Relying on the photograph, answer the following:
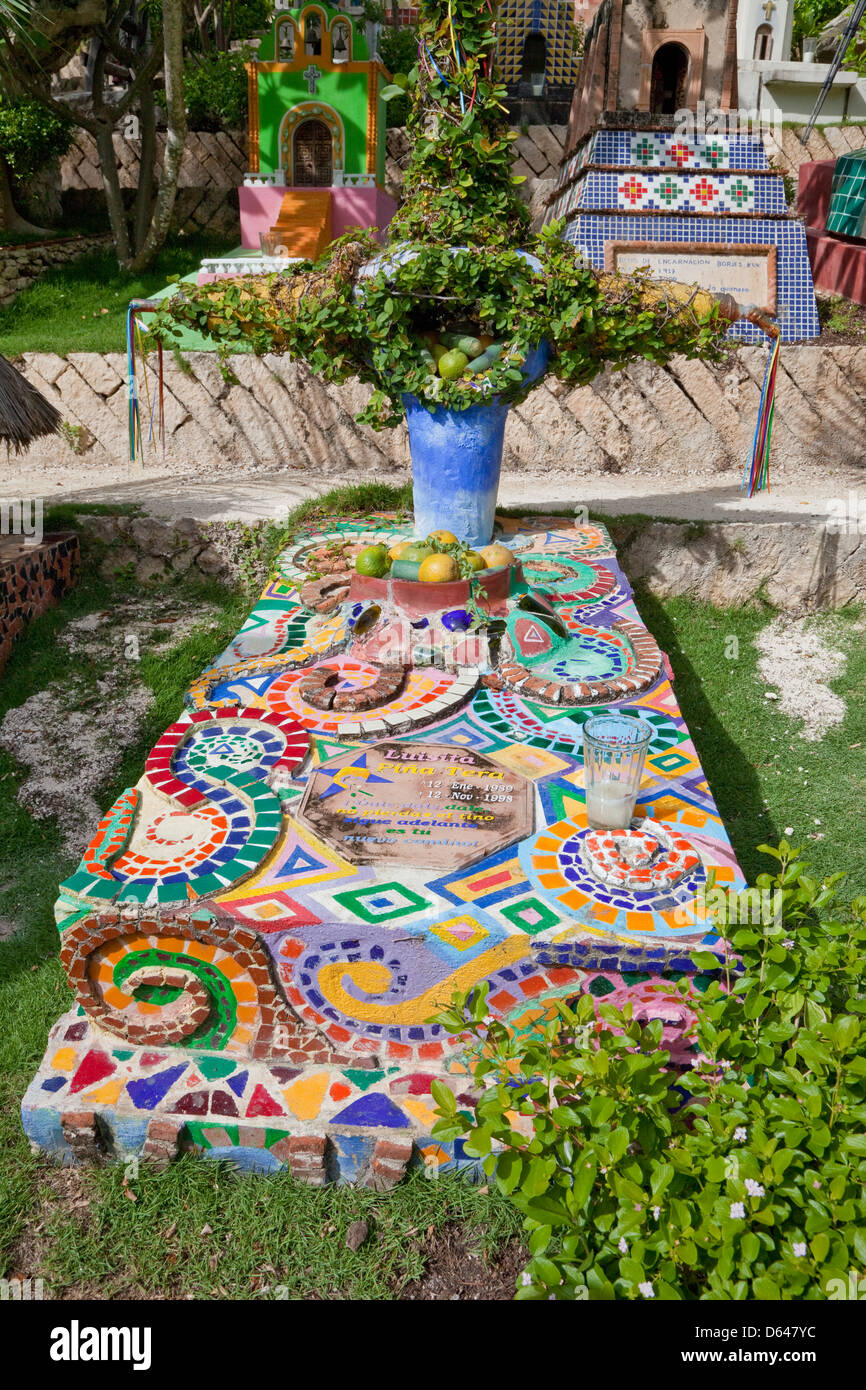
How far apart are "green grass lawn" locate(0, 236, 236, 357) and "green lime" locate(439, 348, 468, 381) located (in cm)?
577

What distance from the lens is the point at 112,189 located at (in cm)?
1267

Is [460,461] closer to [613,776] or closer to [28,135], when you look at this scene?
[613,776]

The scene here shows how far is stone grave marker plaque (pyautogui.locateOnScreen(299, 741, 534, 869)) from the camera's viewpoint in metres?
3.75

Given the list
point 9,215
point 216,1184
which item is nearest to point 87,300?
point 9,215

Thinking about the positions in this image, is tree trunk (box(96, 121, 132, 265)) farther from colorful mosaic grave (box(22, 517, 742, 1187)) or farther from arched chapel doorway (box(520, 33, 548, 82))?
colorful mosaic grave (box(22, 517, 742, 1187))

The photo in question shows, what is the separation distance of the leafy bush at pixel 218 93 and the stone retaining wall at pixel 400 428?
7.35 m

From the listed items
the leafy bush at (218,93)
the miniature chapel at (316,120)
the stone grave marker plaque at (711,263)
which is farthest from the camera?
the leafy bush at (218,93)

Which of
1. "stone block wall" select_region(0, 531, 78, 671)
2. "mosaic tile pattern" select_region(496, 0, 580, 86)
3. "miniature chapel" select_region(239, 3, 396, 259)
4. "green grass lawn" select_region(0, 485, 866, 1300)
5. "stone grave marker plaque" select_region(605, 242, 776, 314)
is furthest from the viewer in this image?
"mosaic tile pattern" select_region(496, 0, 580, 86)

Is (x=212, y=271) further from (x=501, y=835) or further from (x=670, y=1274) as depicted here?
(x=670, y=1274)

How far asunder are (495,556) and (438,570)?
526mm

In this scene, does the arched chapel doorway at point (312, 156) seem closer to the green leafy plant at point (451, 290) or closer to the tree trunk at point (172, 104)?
the tree trunk at point (172, 104)

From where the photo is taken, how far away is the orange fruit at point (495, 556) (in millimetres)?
5793

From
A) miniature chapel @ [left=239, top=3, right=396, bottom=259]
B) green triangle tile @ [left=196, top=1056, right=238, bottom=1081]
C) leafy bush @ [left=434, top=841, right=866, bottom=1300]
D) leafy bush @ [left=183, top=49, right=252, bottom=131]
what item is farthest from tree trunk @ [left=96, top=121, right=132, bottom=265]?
leafy bush @ [left=434, top=841, right=866, bottom=1300]

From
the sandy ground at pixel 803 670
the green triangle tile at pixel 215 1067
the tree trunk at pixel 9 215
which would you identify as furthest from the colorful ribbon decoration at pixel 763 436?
the tree trunk at pixel 9 215
